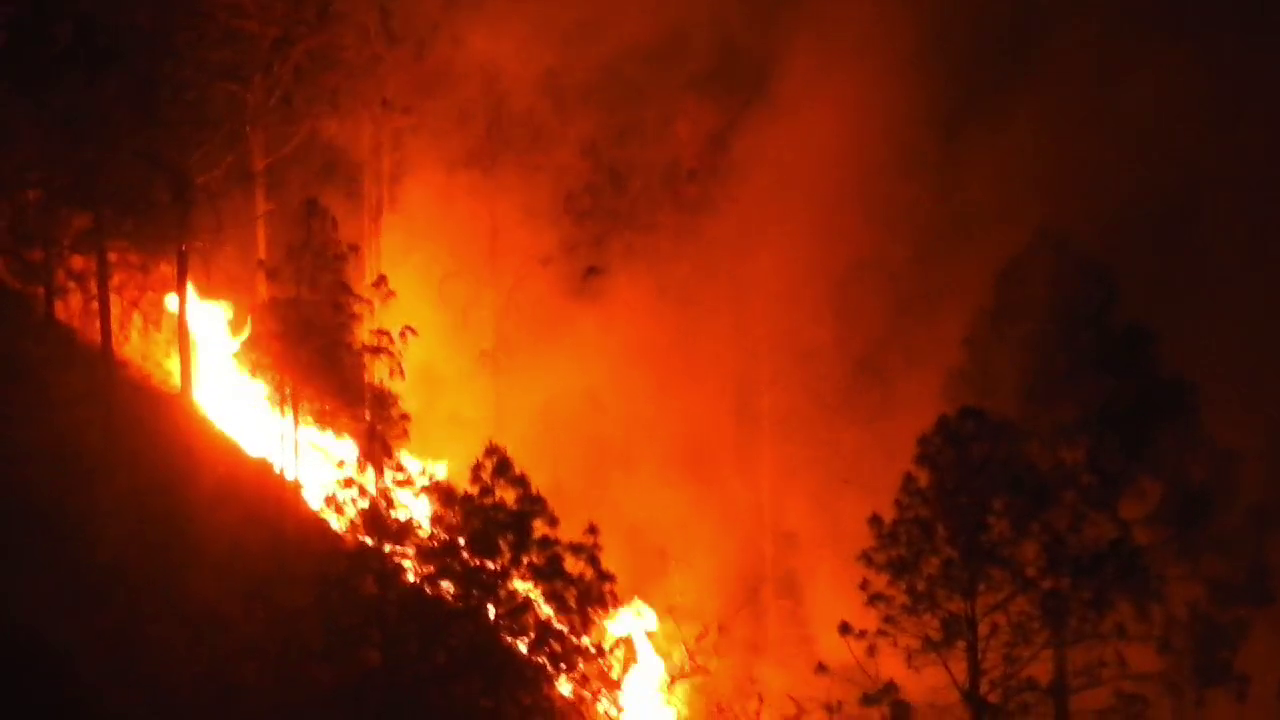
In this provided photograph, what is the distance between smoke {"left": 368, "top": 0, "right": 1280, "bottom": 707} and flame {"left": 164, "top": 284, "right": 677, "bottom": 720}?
2.90 m

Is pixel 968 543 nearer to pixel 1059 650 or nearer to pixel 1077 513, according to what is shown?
pixel 1077 513

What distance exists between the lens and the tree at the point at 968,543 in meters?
9.48

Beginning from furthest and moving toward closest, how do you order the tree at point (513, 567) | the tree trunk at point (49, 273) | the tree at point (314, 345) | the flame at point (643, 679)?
the tree trunk at point (49, 273) < the flame at point (643, 679) < the tree at point (314, 345) < the tree at point (513, 567)

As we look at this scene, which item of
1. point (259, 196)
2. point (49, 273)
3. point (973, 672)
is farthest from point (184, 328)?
point (973, 672)

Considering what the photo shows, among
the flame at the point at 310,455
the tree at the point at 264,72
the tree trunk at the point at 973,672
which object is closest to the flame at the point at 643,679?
the flame at the point at 310,455

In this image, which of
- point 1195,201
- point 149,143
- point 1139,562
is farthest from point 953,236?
point 149,143

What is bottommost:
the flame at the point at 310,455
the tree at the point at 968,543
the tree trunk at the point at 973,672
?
the tree trunk at the point at 973,672

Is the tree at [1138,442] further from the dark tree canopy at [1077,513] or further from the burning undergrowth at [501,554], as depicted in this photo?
the burning undergrowth at [501,554]

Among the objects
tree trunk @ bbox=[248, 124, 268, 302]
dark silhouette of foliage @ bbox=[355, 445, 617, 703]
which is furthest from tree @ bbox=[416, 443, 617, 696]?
tree trunk @ bbox=[248, 124, 268, 302]

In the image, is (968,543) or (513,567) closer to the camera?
(968,543)

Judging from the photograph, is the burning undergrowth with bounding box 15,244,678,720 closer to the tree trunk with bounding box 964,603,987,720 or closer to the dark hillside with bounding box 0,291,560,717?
the dark hillside with bounding box 0,291,560,717

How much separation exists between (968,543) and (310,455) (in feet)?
23.0

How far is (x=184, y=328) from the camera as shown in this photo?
15.1m

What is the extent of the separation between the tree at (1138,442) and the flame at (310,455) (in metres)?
4.36
